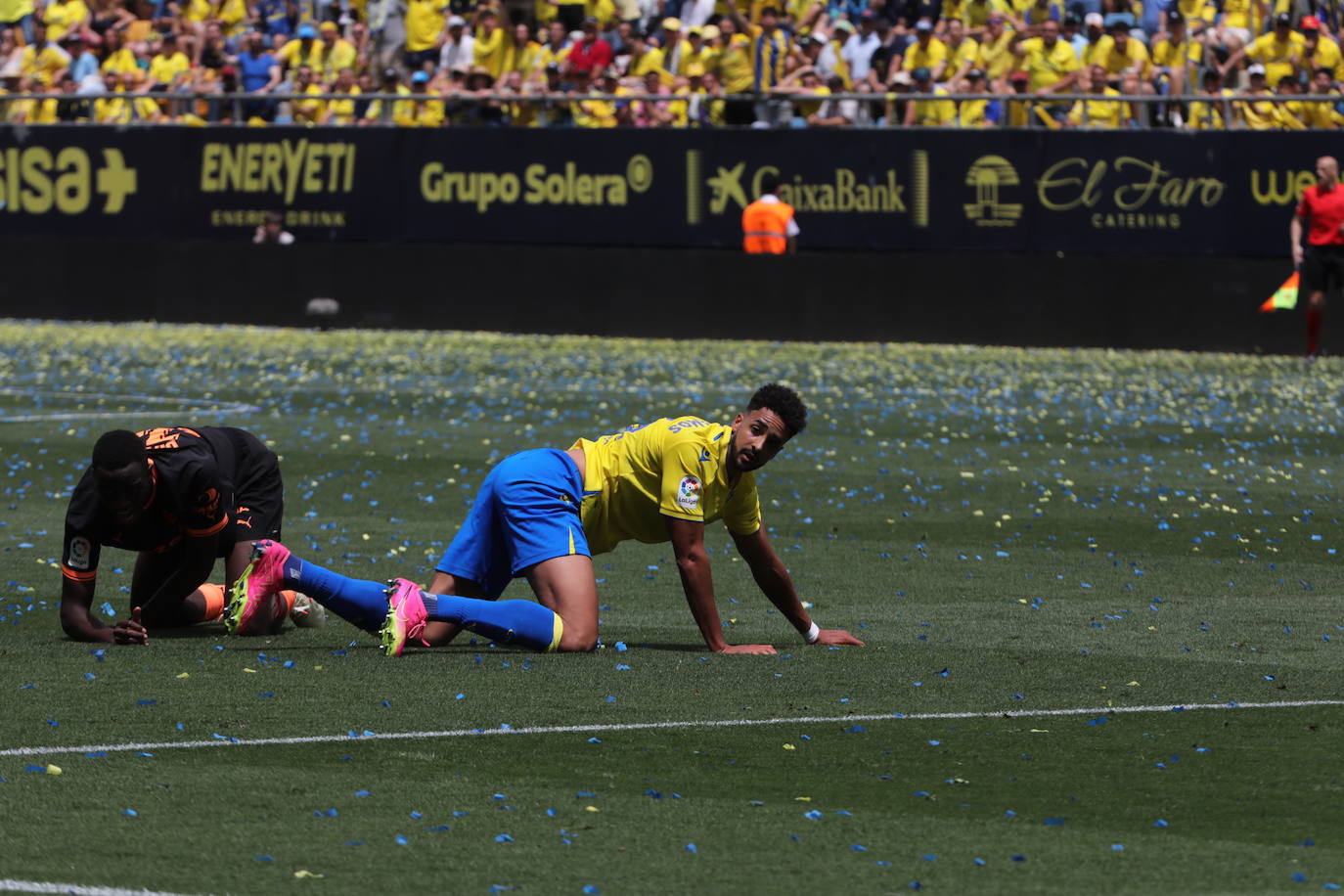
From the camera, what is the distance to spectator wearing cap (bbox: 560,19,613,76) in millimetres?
28500

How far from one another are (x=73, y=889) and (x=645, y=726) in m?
2.40

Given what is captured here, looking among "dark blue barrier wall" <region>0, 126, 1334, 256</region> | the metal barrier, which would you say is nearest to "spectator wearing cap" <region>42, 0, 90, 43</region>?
the metal barrier

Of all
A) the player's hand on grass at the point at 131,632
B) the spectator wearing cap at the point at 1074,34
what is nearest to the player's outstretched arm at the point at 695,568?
the player's hand on grass at the point at 131,632

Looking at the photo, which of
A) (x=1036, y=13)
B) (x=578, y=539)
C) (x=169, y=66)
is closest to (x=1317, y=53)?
(x=1036, y=13)

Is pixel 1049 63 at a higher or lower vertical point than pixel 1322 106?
higher

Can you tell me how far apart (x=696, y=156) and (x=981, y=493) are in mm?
14658

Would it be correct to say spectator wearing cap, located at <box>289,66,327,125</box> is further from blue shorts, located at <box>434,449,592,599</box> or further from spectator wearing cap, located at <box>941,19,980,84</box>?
blue shorts, located at <box>434,449,592,599</box>

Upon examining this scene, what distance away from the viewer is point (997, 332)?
85.9ft

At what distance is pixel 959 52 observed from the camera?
2638cm

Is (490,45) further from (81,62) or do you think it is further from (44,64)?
(44,64)

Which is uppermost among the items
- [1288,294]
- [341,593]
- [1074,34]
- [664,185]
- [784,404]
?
[1074,34]

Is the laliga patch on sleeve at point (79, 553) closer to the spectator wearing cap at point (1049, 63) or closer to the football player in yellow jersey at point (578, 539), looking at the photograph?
the football player in yellow jersey at point (578, 539)

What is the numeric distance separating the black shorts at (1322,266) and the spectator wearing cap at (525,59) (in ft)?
34.7

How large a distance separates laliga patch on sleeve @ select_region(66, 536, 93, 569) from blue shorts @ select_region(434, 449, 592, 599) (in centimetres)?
146
